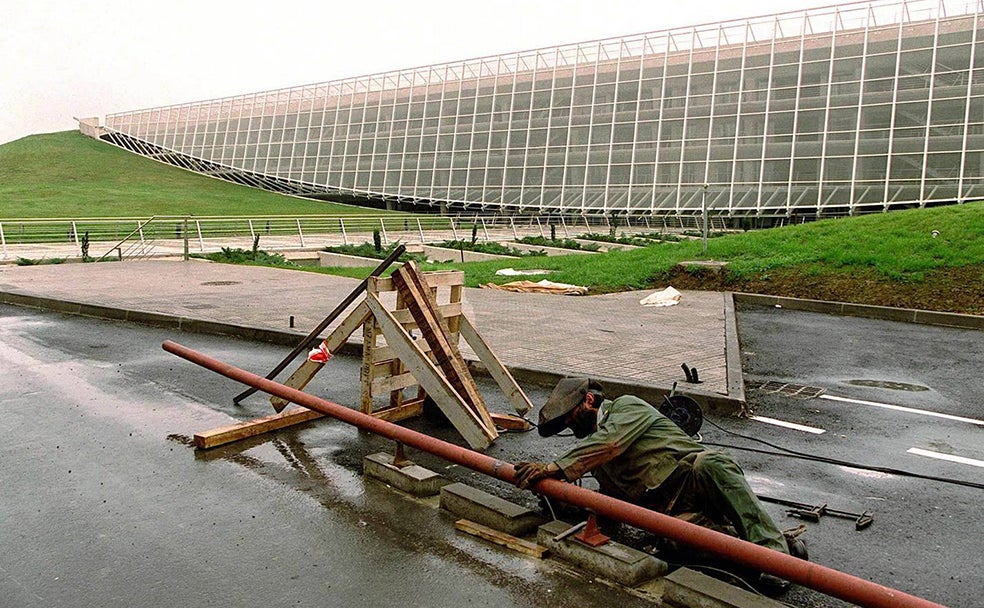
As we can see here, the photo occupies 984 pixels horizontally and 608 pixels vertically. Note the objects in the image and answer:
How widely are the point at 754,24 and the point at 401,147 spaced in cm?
3021

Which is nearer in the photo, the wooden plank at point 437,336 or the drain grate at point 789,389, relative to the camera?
the wooden plank at point 437,336

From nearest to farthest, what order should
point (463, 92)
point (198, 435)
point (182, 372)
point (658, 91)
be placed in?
point (198, 435)
point (182, 372)
point (658, 91)
point (463, 92)

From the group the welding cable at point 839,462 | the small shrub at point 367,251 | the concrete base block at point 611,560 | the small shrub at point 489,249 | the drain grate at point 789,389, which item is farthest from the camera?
the small shrub at point 489,249

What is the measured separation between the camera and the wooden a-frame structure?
6.70 meters

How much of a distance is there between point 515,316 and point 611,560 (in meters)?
9.67

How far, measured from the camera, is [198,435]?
22.1 ft

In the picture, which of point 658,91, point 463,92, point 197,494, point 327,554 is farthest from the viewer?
point 463,92

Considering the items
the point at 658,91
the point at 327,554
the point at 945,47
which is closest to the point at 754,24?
the point at 658,91

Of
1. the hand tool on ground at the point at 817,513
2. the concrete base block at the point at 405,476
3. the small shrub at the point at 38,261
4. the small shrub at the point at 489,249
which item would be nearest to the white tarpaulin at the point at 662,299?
the hand tool on ground at the point at 817,513

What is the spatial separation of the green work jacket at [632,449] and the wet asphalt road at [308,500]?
65 centimetres

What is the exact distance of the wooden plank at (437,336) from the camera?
7.00 m

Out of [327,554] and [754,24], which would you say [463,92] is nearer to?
[754,24]

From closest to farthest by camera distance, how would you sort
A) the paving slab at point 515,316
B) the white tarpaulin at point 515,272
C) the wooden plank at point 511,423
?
the wooden plank at point 511,423 < the paving slab at point 515,316 < the white tarpaulin at point 515,272

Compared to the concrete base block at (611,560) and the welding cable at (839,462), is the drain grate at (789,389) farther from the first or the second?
the concrete base block at (611,560)
